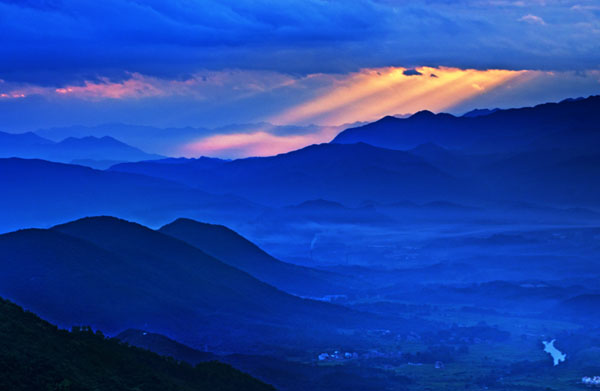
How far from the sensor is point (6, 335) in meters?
88.6

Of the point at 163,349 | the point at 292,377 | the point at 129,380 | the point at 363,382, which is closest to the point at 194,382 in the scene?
the point at 129,380

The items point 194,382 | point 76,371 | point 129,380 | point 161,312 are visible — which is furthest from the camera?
point 161,312

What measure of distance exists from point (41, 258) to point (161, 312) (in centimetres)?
2889

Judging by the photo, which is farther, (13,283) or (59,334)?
(13,283)

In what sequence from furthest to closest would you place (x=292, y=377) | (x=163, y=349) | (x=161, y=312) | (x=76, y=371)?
(x=161, y=312) < (x=292, y=377) < (x=163, y=349) < (x=76, y=371)

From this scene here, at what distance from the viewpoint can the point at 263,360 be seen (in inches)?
6796

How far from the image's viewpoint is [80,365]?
92.7m

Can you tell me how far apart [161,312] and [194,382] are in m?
87.1

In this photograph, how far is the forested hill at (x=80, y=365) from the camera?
81.8 metres

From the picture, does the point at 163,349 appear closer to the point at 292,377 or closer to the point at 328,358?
the point at 292,377

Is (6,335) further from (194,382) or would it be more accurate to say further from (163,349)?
(163,349)

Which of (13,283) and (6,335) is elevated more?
(13,283)

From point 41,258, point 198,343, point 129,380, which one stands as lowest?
point 129,380

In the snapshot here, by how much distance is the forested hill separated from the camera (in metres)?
81.8
